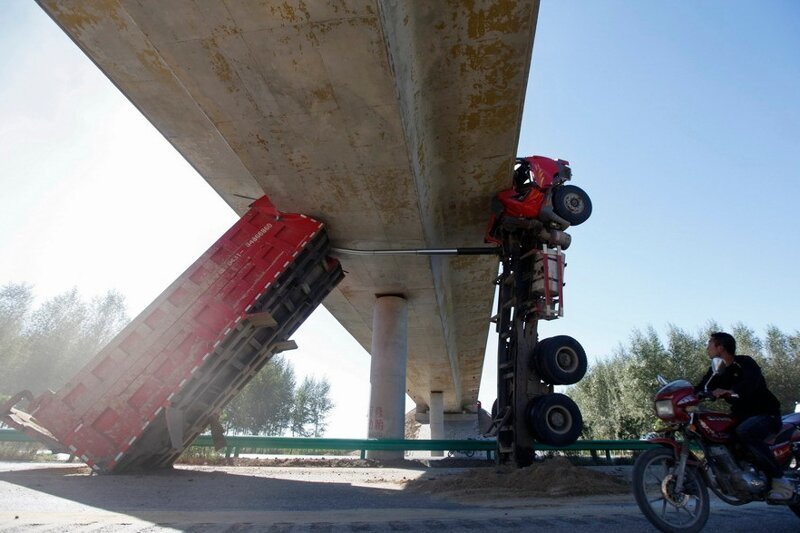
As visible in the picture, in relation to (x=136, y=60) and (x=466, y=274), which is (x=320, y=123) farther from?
(x=466, y=274)

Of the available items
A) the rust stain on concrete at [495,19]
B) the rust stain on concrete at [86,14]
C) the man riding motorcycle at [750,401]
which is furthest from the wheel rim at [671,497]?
the rust stain on concrete at [86,14]

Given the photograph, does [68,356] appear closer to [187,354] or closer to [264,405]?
[264,405]

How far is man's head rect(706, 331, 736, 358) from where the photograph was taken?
4016 mm

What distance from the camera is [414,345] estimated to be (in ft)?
69.4

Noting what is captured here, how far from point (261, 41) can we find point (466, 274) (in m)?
10.8

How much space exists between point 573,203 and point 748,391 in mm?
5642

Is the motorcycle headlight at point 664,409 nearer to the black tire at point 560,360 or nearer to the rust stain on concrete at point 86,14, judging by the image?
the black tire at point 560,360

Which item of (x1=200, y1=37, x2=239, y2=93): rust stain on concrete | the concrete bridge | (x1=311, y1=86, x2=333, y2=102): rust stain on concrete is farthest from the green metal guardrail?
(x1=311, y1=86, x2=333, y2=102): rust stain on concrete

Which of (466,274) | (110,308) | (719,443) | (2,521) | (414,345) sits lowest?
(2,521)

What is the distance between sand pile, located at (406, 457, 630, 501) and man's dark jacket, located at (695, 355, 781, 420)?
2681 mm

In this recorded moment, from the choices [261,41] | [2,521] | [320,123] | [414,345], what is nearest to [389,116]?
[320,123]

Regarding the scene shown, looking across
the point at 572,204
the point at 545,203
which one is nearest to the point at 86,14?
the point at 545,203

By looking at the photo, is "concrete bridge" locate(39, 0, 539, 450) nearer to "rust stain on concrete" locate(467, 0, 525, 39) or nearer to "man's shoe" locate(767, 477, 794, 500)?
"rust stain on concrete" locate(467, 0, 525, 39)

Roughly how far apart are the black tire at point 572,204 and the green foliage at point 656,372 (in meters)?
33.9
